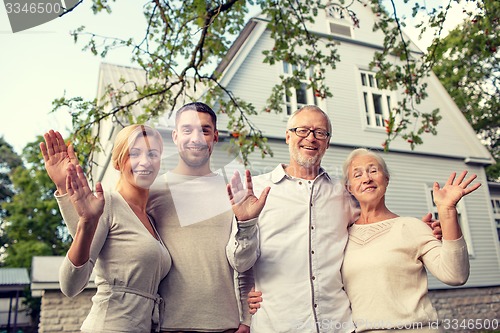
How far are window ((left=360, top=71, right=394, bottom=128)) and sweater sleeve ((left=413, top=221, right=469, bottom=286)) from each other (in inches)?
429

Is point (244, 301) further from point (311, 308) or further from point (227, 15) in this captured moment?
point (227, 15)

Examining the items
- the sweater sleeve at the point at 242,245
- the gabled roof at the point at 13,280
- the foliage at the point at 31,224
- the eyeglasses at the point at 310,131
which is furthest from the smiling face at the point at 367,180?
the foliage at the point at 31,224

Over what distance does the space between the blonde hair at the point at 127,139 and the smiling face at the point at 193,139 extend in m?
0.11

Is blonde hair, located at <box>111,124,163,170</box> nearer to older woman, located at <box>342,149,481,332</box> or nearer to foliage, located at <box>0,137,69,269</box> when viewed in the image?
older woman, located at <box>342,149,481,332</box>

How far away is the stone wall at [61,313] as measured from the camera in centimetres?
765

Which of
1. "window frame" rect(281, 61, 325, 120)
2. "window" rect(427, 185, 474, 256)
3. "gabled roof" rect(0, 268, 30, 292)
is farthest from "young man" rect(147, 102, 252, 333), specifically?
"gabled roof" rect(0, 268, 30, 292)

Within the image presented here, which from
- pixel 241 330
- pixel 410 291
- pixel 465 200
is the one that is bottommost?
pixel 241 330

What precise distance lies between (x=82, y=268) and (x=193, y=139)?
2.43ft

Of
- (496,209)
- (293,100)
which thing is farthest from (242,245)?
(496,209)

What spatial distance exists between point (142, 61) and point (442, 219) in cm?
435

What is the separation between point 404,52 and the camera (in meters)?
5.61

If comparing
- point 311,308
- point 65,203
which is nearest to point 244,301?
point 311,308

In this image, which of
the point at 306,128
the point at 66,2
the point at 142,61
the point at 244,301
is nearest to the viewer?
the point at 244,301

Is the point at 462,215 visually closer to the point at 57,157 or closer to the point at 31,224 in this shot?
the point at 57,157
